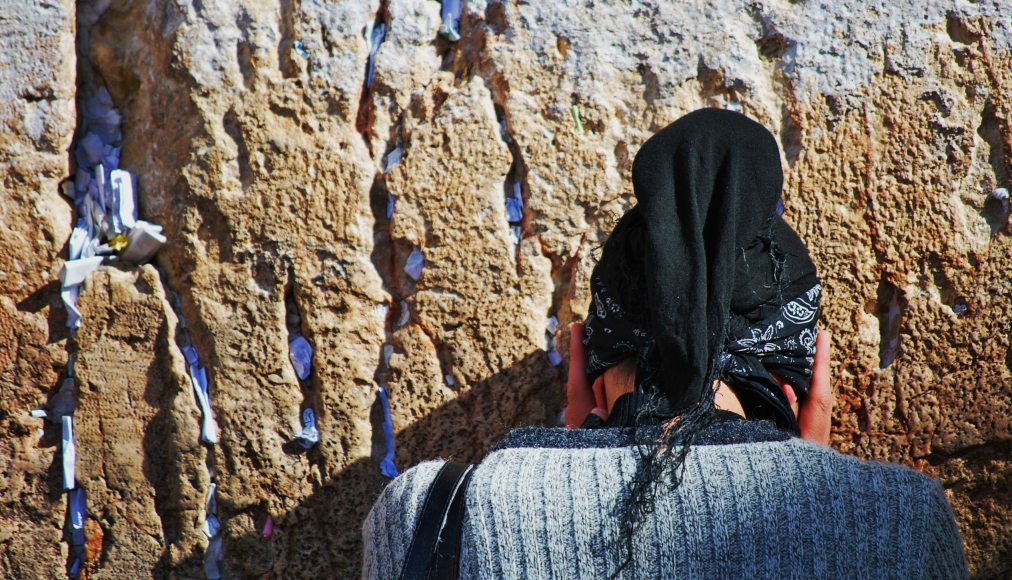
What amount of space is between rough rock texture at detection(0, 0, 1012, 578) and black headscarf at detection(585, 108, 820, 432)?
0.44 meters

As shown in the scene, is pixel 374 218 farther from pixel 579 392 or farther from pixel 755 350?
pixel 755 350

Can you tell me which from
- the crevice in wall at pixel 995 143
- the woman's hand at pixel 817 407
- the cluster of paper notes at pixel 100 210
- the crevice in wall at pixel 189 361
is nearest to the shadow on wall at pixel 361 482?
the crevice in wall at pixel 189 361

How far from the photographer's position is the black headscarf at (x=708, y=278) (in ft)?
4.11

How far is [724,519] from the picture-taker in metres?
1.06

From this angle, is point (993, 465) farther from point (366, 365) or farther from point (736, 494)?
point (366, 365)

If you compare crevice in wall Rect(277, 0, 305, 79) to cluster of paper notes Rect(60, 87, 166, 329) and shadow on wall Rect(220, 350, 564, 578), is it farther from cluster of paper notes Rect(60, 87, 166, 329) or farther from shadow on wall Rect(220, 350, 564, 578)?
shadow on wall Rect(220, 350, 564, 578)

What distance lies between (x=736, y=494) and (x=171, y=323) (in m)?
1.47

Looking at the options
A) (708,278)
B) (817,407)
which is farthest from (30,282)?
(817,407)

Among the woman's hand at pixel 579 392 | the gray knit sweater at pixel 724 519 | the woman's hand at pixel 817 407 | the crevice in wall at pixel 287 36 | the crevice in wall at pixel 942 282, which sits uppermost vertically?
the crevice in wall at pixel 287 36

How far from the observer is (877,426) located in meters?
1.87

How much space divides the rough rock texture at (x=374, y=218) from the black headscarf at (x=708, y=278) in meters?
0.44

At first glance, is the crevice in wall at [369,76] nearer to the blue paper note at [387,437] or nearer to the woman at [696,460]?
the blue paper note at [387,437]

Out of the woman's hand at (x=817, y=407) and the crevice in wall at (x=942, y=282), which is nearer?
the woman's hand at (x=817, y=407)

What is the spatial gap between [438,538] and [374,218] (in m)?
1.04
